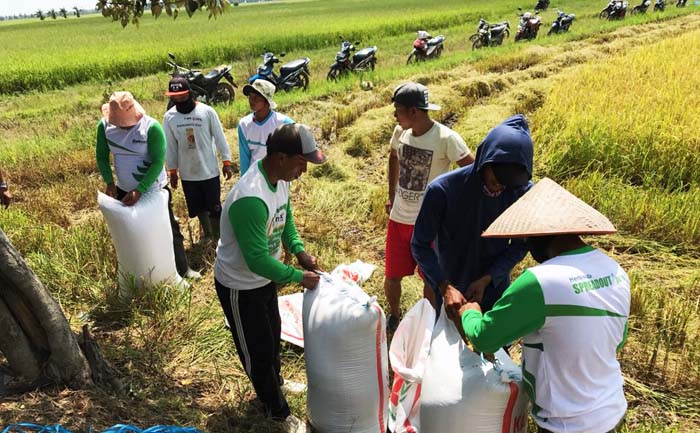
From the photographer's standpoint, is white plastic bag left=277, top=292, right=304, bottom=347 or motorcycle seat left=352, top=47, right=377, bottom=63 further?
motorcycle seat left=352, top=47, right=377, bottom=63

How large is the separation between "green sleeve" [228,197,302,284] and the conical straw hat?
2.63 feet

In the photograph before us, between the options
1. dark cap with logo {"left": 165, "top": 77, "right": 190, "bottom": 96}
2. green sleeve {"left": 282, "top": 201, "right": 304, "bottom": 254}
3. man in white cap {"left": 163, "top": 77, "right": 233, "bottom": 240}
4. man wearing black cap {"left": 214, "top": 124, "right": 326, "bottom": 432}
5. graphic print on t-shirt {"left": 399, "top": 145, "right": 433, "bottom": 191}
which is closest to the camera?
man wearing black cap {"left": 214, "top": 124, "right": 326, "bottom": 432}

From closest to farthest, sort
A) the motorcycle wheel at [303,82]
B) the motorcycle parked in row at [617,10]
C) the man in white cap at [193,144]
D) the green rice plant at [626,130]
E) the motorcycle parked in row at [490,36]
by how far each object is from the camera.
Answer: the man in white cap at [193,144]
the green rice plant at [626,130]
the motorcycle wheel at [303,82]
the motorcycle parked in row at [490,36]
the motorcycle parked in row at [617,10]

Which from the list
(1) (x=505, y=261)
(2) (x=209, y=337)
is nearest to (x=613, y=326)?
(1) (x=505, y=261)

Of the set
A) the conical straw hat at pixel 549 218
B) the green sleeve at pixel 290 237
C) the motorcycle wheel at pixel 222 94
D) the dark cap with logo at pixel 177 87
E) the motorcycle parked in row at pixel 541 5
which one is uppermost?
the motorcycle parked in row at pixel 541 5

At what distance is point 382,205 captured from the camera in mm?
4383

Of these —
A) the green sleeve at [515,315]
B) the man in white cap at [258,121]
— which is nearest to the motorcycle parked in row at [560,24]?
the man in white cap at [258,121]

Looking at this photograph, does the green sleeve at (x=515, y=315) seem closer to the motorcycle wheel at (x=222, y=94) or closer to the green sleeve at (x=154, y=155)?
the green sleeve at (x=154, y=155)

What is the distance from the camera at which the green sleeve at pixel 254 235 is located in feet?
5.71

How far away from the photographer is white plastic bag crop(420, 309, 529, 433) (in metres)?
1.65

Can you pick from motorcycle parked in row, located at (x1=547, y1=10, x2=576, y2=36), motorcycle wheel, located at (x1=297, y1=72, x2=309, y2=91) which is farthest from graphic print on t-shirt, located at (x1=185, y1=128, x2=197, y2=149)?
motorcycle parked in row, located at (x1=547, y1=10, x2=576, y2=36)

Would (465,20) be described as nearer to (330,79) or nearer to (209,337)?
(330,79)

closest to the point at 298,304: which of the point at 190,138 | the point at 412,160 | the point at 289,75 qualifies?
the point at 412,160

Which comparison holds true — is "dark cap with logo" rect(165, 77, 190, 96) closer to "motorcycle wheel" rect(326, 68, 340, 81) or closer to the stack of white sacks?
the stack of white sacks
